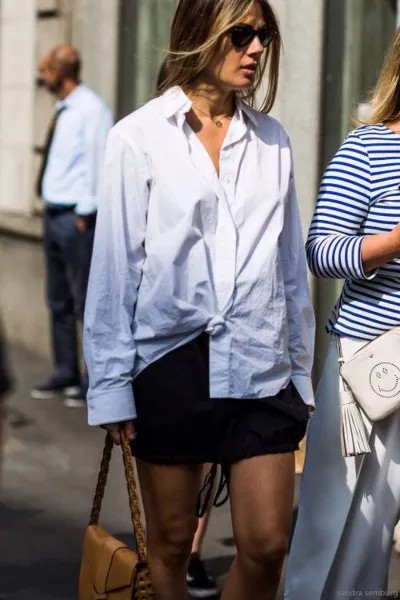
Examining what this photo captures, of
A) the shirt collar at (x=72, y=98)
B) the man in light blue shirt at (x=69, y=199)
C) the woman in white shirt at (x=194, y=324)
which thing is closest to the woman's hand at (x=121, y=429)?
the woman in white shirt at (x=194, y=324)

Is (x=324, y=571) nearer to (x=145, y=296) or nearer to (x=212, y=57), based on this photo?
(x=145, y=296)

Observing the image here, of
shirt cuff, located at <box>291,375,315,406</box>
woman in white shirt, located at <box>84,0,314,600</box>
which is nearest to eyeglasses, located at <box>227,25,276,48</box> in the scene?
woman in white shirt, located at <box>84,0,314,600</box>

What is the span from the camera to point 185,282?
4039 millimetres

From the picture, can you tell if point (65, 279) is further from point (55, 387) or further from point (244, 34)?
point (244, 34)

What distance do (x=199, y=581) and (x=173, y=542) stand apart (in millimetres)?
1456

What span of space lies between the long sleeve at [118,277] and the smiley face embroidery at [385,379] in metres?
0.77

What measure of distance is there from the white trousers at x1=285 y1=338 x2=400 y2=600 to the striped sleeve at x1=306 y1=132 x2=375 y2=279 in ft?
0.84

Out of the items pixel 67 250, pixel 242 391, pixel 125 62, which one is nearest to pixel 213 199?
pixel 242 391

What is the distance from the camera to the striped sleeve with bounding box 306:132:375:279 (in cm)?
443

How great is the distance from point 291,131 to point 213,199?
440 cm

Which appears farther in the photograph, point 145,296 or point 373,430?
point 373,430

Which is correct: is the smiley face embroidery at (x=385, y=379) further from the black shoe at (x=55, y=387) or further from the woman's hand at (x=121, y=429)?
the black shoe at (x=55, y=387)

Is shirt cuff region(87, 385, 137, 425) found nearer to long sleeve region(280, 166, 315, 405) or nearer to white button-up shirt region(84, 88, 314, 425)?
white button-up shirt region(84, 88, 314, 425)

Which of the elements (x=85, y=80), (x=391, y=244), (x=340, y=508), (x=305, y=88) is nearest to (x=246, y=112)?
(x=391, y=244)
